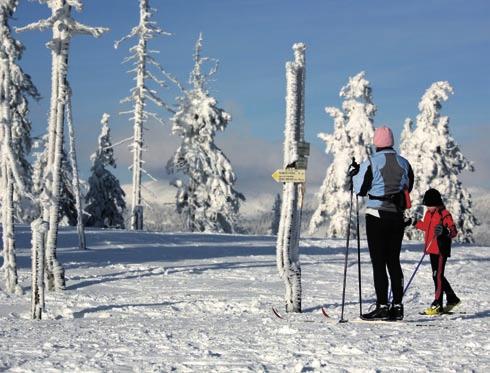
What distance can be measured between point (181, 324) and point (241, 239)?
59.6 feet

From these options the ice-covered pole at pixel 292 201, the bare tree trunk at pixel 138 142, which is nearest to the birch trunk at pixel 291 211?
the ice-covered pole at pixel 292 201

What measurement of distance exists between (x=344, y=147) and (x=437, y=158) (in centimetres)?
690

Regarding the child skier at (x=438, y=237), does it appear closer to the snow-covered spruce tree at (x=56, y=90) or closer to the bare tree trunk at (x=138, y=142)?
the snow-covered spruce tree at (x=56, y=90)

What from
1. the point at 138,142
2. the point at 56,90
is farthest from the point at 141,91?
the point at 56,90

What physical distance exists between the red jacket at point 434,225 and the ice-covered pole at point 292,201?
1924 millimetres

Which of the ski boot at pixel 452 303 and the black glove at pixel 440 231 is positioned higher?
the black glove at pixel 440 231

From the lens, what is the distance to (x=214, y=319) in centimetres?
864

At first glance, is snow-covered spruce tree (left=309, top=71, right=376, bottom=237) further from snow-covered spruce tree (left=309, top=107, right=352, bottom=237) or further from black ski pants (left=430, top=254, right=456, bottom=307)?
black ski pants (left=430, top=254, right=456, bottom=307)

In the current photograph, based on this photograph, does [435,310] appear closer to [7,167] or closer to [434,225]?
[434,225]

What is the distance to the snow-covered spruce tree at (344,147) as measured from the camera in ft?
135

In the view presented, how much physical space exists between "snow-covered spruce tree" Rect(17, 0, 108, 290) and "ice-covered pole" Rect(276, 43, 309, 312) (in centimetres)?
551

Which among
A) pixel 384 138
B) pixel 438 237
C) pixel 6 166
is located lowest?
pixel 438 237

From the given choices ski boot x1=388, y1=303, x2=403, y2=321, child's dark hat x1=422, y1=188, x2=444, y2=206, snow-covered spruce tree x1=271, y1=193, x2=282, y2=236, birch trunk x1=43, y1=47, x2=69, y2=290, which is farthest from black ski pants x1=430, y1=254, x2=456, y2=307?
snow-covered spruce tree x1=271, y1=193, x2=282, y2=236

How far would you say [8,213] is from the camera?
12.9 metres
